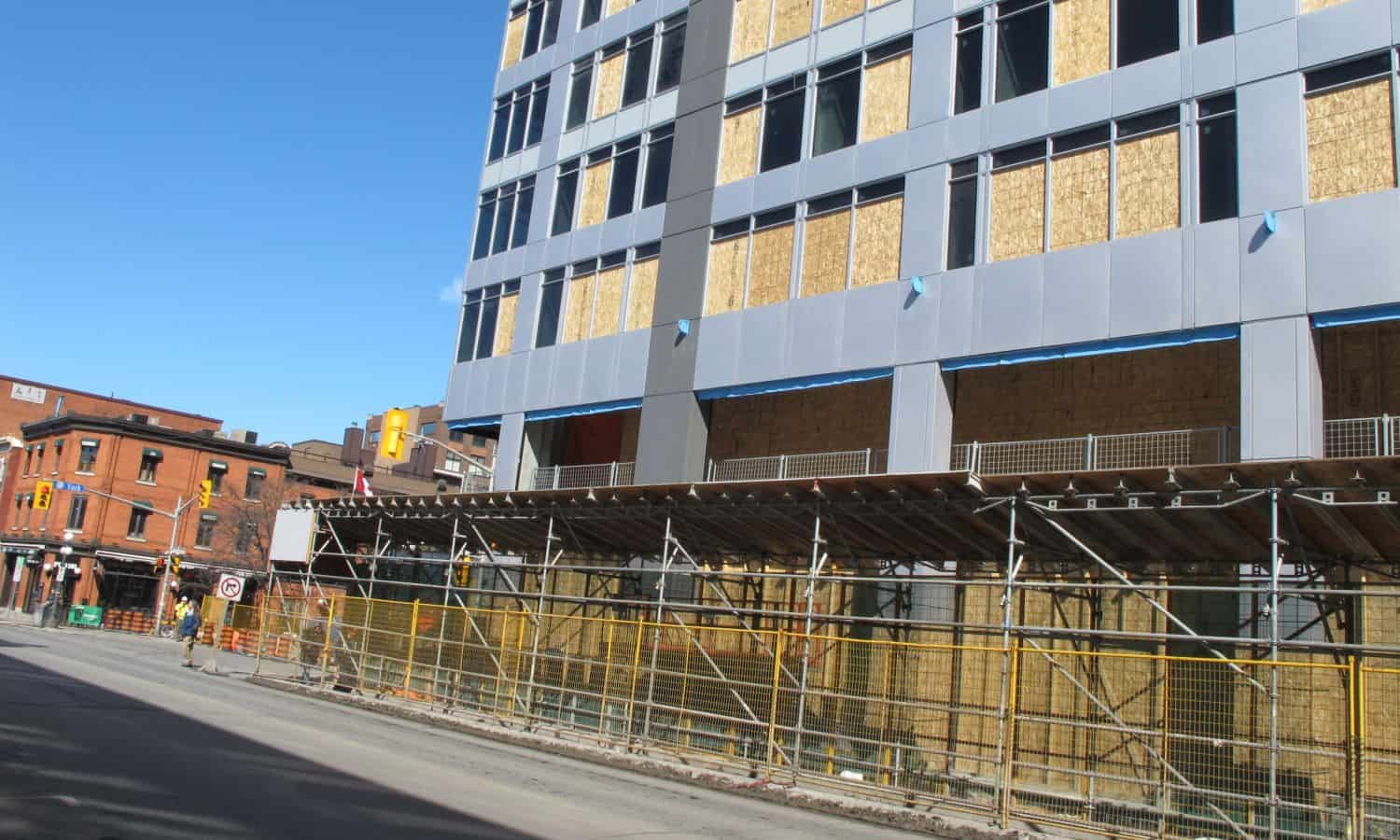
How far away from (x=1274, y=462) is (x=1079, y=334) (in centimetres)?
750

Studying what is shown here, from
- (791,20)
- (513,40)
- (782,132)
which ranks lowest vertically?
(782,132)

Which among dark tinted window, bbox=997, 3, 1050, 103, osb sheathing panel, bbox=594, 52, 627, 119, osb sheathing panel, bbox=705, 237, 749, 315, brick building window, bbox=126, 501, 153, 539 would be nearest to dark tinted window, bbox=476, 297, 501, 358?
osb sheathing panel, bbox=594, 52, 627, 119

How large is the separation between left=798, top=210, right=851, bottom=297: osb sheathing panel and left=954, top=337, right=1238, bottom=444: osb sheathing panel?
12.3 feet

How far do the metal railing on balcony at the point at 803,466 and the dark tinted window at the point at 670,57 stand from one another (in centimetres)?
1112

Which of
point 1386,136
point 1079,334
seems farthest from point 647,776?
point 1386,136

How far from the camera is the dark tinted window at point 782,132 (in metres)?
28.7

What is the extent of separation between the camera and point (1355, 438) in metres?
19.5

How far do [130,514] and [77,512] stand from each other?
2689 mm

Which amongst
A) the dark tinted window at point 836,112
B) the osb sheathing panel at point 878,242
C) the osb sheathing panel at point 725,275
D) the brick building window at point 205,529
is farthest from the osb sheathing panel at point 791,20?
the brick building window at point 205,529

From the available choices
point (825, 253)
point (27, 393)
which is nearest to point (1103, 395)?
point (825, 253)

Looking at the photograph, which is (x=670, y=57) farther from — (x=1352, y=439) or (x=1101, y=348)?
(x=1352, y=439)

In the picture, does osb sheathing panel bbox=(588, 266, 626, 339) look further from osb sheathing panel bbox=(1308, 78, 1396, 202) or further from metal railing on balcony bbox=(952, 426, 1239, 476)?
osb sheathing panel bbox=(1308, 78, 1396, 202)

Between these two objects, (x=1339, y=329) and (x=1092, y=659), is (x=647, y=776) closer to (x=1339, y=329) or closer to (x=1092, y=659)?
(x=1092, y=659)

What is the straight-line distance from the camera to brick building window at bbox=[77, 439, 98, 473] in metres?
64.4
